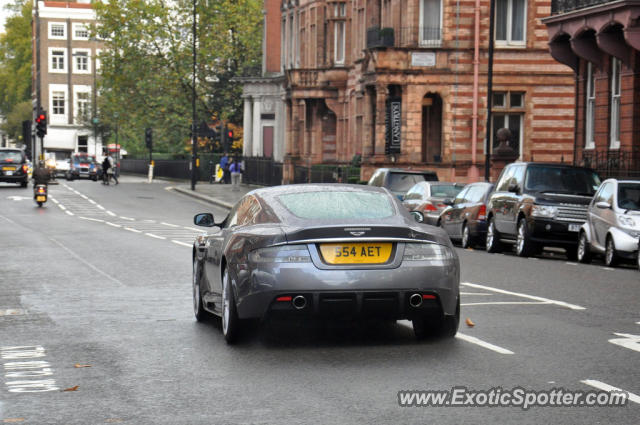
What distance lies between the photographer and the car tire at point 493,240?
2622cm

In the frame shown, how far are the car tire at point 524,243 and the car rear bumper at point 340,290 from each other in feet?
→ 47.3

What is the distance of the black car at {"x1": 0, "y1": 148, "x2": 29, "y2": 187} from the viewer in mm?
58594

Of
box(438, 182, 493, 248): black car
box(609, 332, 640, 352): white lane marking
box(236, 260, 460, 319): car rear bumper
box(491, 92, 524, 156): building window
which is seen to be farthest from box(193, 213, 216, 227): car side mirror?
box(491, 92, 524, 156): building window

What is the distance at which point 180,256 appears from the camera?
74.2ft

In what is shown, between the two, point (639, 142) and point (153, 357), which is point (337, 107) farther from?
point (153, 357)

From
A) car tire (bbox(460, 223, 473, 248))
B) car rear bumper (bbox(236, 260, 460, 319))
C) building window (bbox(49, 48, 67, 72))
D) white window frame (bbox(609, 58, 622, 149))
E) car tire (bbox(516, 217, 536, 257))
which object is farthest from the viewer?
building window (bbox(49, 48, 67, 72))

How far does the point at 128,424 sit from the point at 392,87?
4037 cm

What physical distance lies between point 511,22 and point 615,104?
13777 millimetres

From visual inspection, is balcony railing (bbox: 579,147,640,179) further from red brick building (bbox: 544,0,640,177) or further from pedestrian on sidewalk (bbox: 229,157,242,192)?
pedestrian on sidewalk (bbox: 229,157,242,192)

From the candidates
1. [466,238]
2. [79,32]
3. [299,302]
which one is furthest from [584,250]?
[79,32]

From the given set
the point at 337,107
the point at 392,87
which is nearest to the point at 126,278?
the point at 392,87

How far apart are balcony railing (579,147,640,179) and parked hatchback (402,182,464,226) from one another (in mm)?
3999

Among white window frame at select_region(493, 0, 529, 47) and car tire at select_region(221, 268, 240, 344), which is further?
white window frame at select_region(493, 0, 529, 47)

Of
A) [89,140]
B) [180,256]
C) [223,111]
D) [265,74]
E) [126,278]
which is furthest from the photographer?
[89,140]
